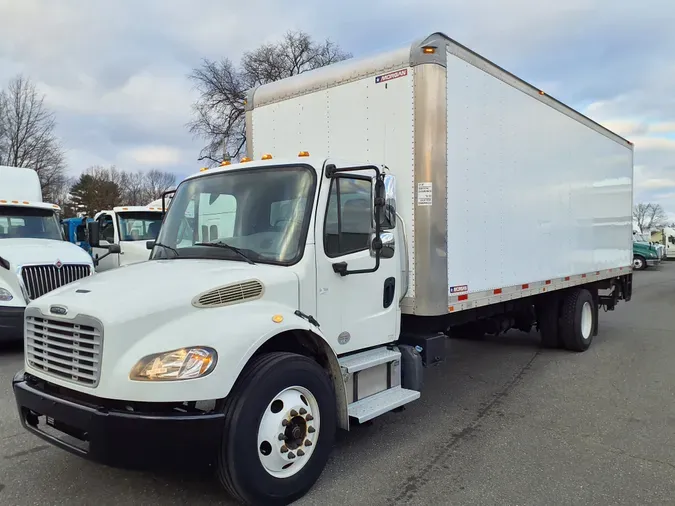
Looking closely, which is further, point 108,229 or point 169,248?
point 108,229

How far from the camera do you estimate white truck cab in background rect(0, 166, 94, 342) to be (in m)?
7.78

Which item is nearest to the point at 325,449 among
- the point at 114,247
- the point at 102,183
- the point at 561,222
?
the point at 114,247

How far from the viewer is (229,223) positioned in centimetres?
414

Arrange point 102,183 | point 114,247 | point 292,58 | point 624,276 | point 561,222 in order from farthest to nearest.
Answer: point 102,183 < point 292,58 < point 624,276 < point 561,222 < point 114,247

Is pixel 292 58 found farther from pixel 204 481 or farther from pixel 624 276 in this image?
pixel 204 481

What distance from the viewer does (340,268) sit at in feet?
13.5

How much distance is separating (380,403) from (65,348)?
237 cm

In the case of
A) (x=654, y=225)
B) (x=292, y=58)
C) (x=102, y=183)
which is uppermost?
(x=292, y=58)

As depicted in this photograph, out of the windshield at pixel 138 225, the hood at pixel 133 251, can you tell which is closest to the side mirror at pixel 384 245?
the hood at pixel 133 251

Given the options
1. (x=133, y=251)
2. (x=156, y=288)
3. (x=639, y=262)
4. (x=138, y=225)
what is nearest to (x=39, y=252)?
(x=133, y=251)

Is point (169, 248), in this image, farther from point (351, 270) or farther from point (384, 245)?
point (384, 245)

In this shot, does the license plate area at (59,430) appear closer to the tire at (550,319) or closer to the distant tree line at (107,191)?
the tire at (550,319)

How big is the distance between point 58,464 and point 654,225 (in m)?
109

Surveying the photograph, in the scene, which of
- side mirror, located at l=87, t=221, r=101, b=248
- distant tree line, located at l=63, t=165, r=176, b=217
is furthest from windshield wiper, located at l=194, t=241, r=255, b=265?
distant tree line, located at l=63, t=165, r=176, b=217
